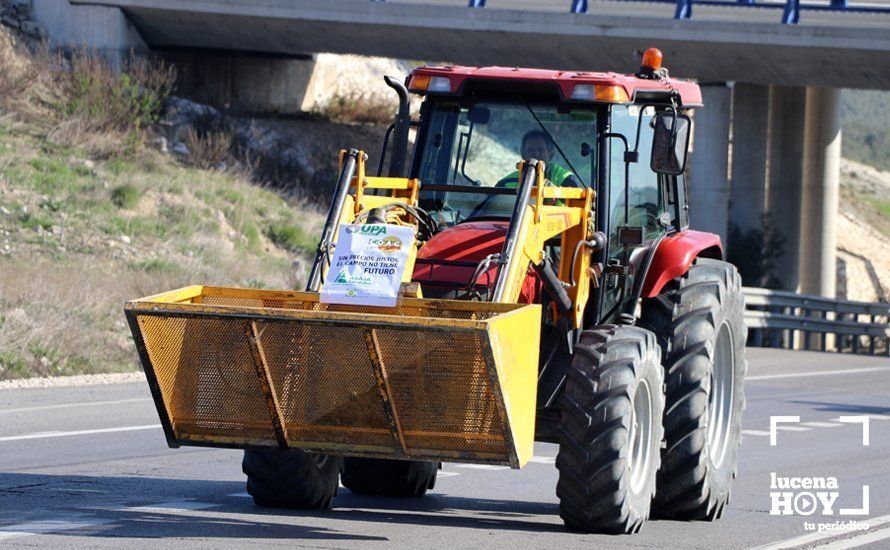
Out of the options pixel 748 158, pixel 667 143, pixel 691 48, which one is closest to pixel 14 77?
pixel 691 48

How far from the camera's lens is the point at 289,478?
30.2 ft

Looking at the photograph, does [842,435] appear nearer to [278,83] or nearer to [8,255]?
[8,255]

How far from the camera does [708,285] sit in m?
10.2

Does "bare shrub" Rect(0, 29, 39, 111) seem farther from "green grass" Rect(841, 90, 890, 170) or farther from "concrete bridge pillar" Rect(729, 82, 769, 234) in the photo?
"green grass" Rect(841, 90, 890, 170)

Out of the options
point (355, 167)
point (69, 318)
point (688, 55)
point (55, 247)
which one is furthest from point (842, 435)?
point (688, 55)

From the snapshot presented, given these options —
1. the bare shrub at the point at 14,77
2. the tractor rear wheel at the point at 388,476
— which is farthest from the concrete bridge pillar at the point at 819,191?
the tractor rear wheel at the point at 388,476

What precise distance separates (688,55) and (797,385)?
12.8m

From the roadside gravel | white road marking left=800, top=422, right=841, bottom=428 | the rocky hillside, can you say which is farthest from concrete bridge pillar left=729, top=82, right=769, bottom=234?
the roadside gravel

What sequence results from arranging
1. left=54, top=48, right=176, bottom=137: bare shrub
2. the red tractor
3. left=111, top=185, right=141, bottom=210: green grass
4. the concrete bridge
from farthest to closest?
left=54, top=48, right=176, bottom=137: bare shrub < the concrete bridge < left=111, top=185, right=141, bottom=210: green grass < the red tractor

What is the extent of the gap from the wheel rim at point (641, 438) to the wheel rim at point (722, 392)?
1.69 meters

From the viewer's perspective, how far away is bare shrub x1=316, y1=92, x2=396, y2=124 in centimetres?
4038

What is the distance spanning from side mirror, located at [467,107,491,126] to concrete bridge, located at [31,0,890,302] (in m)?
21.2

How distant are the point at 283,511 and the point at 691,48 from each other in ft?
77.1

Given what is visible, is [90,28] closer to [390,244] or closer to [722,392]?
[722,392]
